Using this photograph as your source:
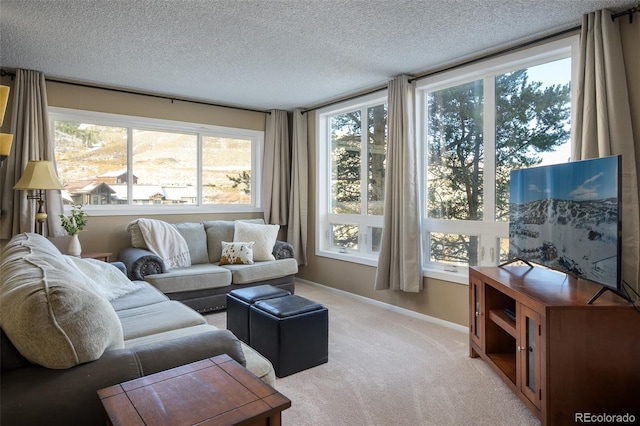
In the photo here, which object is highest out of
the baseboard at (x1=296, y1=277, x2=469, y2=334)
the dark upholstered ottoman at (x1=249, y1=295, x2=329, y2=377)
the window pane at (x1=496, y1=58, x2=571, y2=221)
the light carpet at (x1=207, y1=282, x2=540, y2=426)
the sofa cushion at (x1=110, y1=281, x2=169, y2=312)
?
the window pane at (x1=496, y1=58, x2=571, y2=221)

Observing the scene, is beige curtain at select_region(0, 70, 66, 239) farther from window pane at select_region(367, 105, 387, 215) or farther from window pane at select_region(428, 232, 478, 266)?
window pane at select_region(428, 232, 478, 266)

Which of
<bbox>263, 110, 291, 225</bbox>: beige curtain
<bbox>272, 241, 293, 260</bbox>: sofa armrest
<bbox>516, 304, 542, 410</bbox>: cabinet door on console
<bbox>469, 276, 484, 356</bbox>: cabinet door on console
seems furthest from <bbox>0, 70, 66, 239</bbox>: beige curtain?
<bbox>516, 304, 542, 410</bbox>: cabinet door on console

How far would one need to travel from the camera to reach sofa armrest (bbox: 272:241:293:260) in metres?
4.67

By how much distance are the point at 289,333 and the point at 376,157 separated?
2.55 meters

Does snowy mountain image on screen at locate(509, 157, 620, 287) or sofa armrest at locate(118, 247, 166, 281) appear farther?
sofa armrest at locate(118, 247, 166, 281)

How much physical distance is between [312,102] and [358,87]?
0.86 m

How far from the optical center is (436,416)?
6.91 ft

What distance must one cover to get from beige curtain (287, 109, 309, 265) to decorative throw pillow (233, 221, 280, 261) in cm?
61

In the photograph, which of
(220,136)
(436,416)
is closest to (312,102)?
(220,136)

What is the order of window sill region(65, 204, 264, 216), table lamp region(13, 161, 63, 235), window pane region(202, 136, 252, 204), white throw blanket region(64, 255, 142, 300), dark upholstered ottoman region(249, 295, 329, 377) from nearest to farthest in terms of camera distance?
dark upholstered ottoman region(249, 295, 329, 377) → white throw blanket region(64, 255, 142, 300) → table lamp region(13, 161, 63, 235) → window sill region(65, 204, 264, 216) → window pane region(202, 136, 252, 204)

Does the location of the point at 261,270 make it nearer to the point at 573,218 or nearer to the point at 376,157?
the point at 376,157

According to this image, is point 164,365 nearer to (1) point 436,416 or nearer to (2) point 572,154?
(1) point 436,416

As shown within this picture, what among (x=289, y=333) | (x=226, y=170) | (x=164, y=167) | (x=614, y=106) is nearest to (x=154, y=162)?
(x=164, y=167)

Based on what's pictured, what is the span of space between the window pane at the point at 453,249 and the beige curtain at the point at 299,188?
6.56ft
